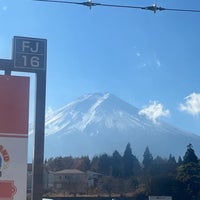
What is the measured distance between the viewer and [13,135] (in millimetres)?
9406

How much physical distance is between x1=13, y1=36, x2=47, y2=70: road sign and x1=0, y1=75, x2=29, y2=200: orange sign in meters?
0.27

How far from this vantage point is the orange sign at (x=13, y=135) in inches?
362

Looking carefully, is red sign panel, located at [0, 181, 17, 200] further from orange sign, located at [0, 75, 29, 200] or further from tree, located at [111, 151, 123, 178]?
tree, located at [111, 151, 123, 178]

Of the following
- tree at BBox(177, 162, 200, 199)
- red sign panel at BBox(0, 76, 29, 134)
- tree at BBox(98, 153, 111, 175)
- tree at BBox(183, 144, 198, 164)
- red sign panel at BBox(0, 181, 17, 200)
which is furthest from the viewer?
tree at BBox(98, 153, 111, 175)

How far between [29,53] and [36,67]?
270 millimetres

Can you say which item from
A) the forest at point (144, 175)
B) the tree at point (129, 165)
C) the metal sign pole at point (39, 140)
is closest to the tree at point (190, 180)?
the forest at point (144, 175)

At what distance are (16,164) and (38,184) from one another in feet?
1.67

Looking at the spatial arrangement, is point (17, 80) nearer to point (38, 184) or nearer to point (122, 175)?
point (38, 184)

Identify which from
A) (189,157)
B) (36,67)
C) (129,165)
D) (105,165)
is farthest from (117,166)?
(36,67)

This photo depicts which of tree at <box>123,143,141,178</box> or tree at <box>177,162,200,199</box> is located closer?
tree at <box>177,162,200,199</box>

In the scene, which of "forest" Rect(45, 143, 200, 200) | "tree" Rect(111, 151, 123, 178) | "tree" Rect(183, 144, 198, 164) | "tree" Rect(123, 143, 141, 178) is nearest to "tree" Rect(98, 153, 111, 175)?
"forest" Rect(45, 143, 200, 200)

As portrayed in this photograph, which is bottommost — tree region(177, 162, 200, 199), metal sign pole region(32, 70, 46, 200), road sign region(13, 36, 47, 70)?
metal sign pole region(32, 70, 46, 200)

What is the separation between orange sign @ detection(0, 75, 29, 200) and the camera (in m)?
9.20

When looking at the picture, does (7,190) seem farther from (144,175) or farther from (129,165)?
(129,165)
